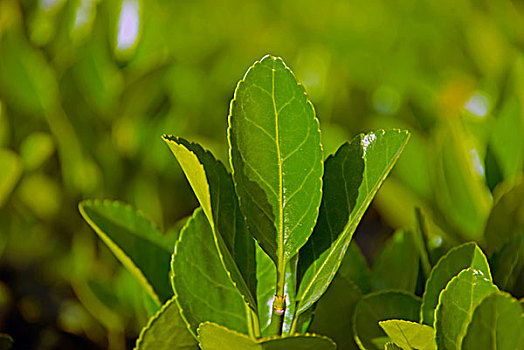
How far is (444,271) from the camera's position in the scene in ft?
1.70

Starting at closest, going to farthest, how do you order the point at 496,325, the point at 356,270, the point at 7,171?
the point at 496,325
the point at 356,270
the point at 7,171

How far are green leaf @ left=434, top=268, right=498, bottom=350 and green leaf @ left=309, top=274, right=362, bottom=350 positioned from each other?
12 centimetres

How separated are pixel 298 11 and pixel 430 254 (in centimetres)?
138

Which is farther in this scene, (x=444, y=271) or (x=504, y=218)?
(x=504, y=218)

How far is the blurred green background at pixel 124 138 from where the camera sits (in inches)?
31.2

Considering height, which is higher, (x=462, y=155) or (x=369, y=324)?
(x=462, y=155)

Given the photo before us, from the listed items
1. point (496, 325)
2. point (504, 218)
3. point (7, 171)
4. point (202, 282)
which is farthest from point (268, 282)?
point (7, 171)

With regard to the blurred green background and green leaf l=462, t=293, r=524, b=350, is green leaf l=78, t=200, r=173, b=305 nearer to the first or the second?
the blurred green background

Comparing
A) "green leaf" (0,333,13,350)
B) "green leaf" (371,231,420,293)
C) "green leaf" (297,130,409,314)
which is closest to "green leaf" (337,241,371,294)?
"green leaf" (371,231,420,293)

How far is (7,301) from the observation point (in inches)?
31.7

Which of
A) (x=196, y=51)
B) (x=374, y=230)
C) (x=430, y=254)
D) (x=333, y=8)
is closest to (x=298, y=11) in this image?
(x=333, y=8)

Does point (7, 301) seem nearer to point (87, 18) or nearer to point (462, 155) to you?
point (87, 18)

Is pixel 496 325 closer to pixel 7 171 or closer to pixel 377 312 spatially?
pixel 377 312

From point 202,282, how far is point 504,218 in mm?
349
